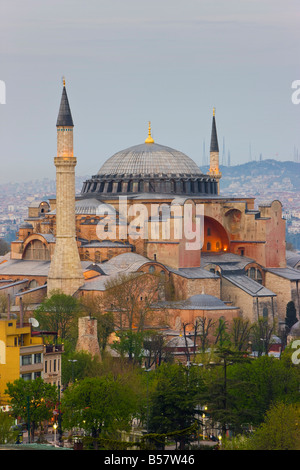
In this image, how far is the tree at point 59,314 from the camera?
63500 mm

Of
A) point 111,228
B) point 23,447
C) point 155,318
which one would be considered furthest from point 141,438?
point 111,228

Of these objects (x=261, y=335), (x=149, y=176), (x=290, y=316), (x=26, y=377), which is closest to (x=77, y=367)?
(x=26, y=377)

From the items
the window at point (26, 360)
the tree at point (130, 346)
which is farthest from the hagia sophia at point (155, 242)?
the window at point (26, 360)

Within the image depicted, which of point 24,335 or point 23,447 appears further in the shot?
point 24,335

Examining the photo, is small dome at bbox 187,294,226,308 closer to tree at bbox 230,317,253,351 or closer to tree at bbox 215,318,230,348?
tree at bbox 215,318,230,348

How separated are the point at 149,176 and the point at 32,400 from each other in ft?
106

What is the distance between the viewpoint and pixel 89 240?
249 feet

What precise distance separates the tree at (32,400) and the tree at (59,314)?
1329 centimetres

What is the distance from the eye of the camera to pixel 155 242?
73.1 m

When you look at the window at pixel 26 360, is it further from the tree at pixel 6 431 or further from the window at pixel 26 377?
the tree at pixel 6 431

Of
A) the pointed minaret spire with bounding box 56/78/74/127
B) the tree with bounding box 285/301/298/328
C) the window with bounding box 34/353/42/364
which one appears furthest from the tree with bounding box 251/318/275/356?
the window with bounding box 34/353/42/364

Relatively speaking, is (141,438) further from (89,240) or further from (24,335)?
(89,240)

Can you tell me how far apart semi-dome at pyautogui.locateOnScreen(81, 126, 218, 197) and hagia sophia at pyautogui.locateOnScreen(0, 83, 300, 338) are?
5 centimetres
